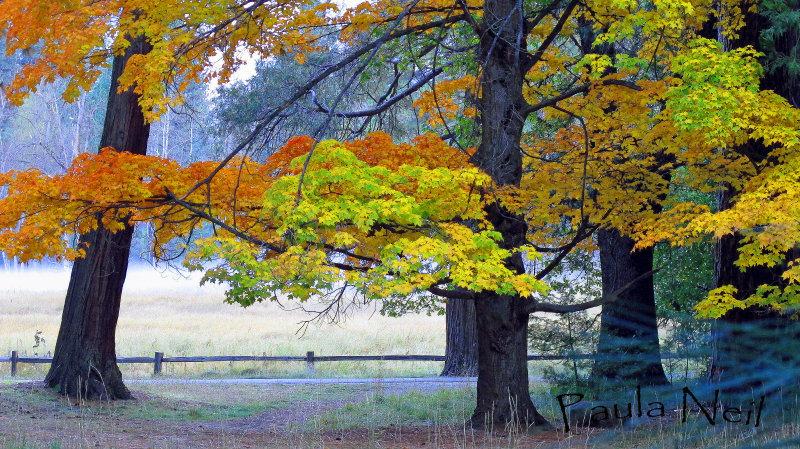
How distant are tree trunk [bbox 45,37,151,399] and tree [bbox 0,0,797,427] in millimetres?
2316

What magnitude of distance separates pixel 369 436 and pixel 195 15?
5720 mm

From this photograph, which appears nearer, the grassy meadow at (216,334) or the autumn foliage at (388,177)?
the autumn foliage at (388,177)

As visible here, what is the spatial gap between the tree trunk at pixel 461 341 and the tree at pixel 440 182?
22.7ft

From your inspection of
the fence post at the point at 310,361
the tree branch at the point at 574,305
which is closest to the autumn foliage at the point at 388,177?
the tree branch at the point at 574,305

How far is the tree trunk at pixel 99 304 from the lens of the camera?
13094 mm

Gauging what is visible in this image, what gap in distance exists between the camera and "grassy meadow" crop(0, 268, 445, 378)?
21.8 metres

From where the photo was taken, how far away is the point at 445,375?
19.2m

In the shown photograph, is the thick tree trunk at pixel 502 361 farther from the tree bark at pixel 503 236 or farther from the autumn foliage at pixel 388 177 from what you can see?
the autumn foliage at pixel 388 177

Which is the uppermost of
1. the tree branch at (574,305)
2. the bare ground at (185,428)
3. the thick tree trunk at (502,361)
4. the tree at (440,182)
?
the tree at (440,182)

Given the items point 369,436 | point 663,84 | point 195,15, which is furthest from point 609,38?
point 369,436

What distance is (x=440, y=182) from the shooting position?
9109 millimetres

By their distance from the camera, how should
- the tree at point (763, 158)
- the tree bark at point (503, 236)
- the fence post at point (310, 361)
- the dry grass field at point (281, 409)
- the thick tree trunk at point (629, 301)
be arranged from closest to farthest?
the dry grass field at point (281, 409)
the tree at point (763, 158)
the tree bark at point (503, 236)
the thick tree trunk at point (629, 301)
the fence post at point (310, 361)

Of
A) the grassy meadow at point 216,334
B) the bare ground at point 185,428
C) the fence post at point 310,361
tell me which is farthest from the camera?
the grassy meadow at point 216,334

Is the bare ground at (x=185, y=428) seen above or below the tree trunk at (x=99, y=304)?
below
